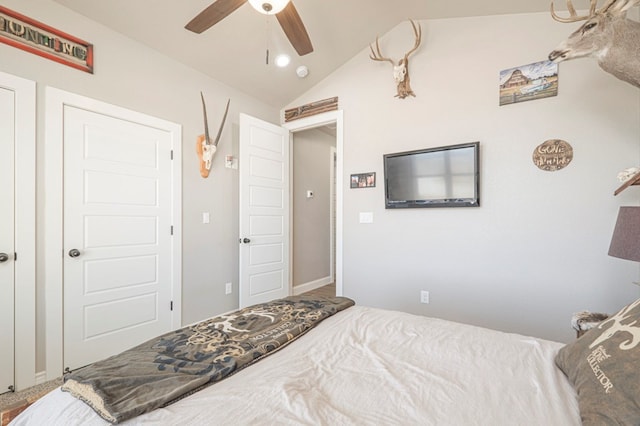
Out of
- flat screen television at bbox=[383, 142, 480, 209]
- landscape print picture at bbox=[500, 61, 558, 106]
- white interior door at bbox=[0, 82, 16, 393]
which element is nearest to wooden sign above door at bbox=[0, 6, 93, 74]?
white interior door at bbox=[0, 82, 16, 393]

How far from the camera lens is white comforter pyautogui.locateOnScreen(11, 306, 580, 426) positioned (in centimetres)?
78

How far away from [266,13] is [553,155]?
240 cm

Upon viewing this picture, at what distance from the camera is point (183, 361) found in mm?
1031

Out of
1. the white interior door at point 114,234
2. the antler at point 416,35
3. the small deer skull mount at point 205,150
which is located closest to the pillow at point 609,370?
the antler at point 416,35

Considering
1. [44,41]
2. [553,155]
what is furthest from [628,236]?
[44,41]

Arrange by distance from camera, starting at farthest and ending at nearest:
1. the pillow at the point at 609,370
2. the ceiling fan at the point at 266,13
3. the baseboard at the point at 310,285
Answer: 1. the baseboard at the point at 310,285
2. the ceiling fan at the point at 266,13
3. the pillow at the point at 609,370

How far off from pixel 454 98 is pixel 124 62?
296 centimetres

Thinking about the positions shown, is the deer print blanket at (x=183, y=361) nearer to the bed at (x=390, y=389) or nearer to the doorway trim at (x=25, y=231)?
the bed at (x=390, y=389)

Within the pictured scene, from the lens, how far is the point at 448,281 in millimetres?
2740

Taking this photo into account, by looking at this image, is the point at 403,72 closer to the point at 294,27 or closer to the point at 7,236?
the point at 294,27

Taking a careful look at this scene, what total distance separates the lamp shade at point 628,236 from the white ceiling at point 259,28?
1808 millimetres

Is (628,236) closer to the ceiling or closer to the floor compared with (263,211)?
closer to the floor

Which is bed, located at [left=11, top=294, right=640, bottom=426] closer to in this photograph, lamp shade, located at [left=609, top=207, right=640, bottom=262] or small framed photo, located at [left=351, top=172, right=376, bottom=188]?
lamp shade, located at [left=609, top=207, right=640, bottom=262]

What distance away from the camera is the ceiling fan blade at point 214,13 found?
1.80 metres
